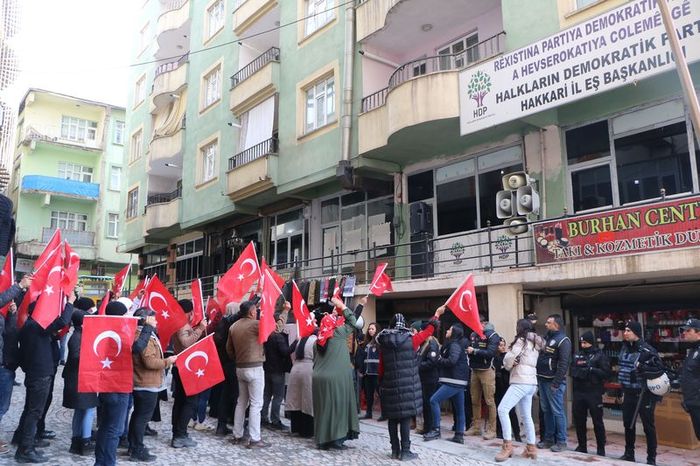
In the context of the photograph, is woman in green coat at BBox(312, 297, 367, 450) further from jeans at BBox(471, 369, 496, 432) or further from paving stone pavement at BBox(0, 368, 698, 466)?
jeans at BBox(471, 369, 496, 432)

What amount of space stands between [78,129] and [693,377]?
43983 mm

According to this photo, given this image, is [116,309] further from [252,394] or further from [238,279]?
[238,279]

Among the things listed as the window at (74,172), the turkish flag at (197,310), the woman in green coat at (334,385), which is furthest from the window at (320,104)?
the window at (74,172)

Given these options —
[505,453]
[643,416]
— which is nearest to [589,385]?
[643,416]

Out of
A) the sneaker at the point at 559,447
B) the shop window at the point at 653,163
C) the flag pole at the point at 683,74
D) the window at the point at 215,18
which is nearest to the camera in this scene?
the flag pole at the point at 683,74

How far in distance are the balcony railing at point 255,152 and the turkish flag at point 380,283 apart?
27.1 ft

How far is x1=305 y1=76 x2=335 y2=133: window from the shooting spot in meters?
17.1

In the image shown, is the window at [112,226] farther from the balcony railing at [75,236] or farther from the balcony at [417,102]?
the balcony at [417,102]

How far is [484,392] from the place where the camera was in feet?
31.4

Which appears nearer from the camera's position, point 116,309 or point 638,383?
point 116,309

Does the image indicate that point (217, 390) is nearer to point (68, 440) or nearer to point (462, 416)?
point (68, 440)

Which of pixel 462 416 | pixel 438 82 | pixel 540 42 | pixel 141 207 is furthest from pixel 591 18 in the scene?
pixel 141 207

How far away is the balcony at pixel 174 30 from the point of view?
26906 millimetres

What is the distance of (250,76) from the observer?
66.1 ft
